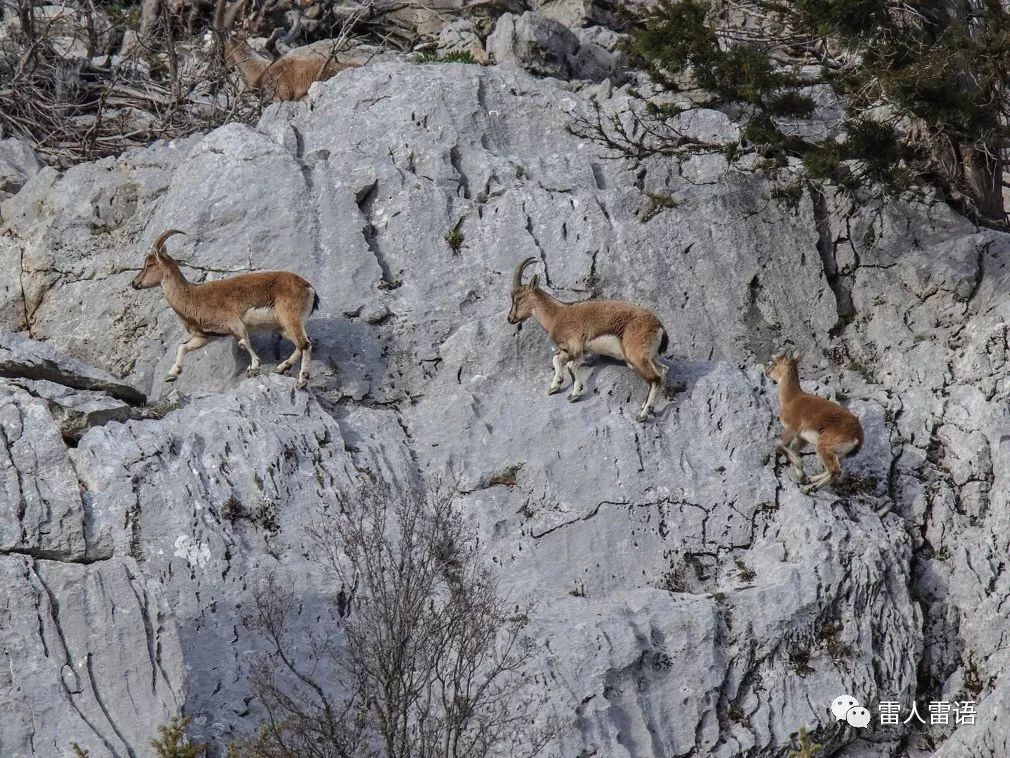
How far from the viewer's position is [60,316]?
1720 centimetres

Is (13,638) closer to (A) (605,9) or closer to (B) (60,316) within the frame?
(B) (60,316)

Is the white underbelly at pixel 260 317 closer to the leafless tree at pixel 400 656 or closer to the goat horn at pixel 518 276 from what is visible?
the leafless tree at pixel 400 656

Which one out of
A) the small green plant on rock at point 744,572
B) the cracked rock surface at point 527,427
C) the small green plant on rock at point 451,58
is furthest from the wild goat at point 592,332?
the small green plant on rock at point 451,58

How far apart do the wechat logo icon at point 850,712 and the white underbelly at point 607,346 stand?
401 centimetres

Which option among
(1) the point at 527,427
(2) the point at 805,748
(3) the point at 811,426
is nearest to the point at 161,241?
(1) the point at 527,427

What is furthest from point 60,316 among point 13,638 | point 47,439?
point 13,638

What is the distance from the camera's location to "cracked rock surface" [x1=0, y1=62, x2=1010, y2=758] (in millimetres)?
13133

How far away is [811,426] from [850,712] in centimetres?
278

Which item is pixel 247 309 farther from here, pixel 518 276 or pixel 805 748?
pixel 805 748

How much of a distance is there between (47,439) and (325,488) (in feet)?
8.54

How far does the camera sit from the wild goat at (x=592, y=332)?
15.0 m

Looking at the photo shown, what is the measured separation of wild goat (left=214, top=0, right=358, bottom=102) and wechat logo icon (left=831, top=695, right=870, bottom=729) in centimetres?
1089

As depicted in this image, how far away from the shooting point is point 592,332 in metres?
15.2

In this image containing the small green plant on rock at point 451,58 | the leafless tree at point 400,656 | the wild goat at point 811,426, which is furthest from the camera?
the small green plant on rock at point 451,58
